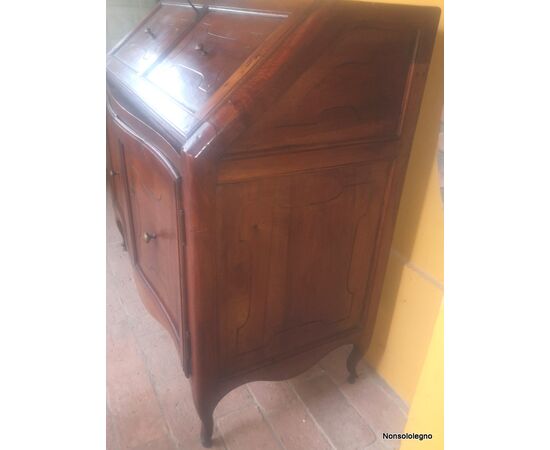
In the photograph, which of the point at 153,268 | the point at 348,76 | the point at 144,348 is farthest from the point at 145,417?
the point at 348,76

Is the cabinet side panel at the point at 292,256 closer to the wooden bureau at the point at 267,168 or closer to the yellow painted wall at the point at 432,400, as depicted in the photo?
the wooden bureau at the point at 267,168

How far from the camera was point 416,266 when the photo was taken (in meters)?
1.16

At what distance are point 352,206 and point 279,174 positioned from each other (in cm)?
23

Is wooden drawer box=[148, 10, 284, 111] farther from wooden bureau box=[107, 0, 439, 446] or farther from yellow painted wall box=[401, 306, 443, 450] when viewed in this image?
yellow painted wall box=[401, 306, 443, 450]

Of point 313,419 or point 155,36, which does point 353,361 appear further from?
point 155,36

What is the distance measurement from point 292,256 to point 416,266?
0.42 metres

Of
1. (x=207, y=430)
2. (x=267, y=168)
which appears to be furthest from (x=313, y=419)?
(x=267, y=168)

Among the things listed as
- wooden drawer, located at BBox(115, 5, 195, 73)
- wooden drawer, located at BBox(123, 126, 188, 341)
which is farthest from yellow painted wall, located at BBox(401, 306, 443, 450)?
wooden drawer, located at BBox(115, 5, 195, 73)

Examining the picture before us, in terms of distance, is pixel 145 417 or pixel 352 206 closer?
pixel 352 206

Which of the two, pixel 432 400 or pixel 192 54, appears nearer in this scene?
pixel 432 400

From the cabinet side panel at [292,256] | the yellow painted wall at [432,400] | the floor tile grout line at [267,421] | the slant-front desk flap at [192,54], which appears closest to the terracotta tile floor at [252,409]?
the floor tile grout line at [267,421]

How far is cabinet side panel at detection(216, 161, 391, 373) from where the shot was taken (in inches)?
32.9
